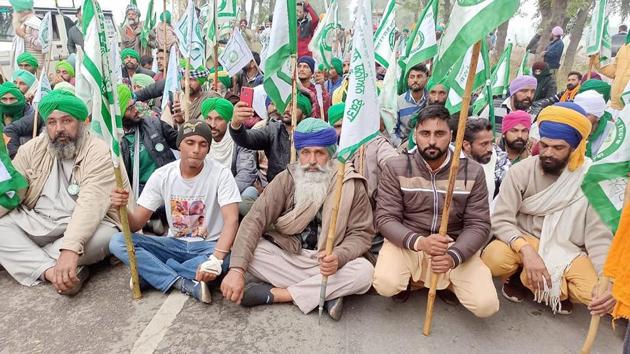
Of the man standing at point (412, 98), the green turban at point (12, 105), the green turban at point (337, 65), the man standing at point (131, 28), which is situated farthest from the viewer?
the man standing at point (131, 28)

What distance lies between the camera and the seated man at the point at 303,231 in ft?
10.0

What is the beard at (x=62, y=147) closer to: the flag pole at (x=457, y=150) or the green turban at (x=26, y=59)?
the flag pole at (x=457, y=150)

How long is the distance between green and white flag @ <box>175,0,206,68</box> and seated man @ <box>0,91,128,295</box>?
7.90 feet

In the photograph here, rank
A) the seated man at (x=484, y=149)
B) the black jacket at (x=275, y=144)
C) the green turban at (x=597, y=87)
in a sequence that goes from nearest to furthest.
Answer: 1. the seated man at (x=484, y=149)
2. the black jacket at (x=275, y=144)
3. the green turban at (x=597, y=87)

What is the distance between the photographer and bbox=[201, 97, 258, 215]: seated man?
436cm

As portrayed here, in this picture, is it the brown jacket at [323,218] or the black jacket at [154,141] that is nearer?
the brown jacket at [323,218]

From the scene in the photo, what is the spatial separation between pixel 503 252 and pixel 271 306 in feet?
5.76

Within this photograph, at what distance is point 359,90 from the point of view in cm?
268

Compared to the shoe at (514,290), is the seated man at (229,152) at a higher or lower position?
higher

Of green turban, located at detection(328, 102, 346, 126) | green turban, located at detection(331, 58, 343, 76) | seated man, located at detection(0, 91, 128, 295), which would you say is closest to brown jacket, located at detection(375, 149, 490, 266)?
green turban, located at detection(328, 102, 346, 126)

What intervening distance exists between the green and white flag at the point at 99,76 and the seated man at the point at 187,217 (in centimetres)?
56

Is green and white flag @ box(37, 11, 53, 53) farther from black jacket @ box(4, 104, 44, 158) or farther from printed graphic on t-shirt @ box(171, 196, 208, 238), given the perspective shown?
printed graphic on t-shirt @ box(171, 196, 208, 238)

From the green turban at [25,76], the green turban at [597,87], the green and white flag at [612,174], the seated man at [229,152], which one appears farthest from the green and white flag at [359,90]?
the green turban at [25,76]

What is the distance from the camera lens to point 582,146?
10.5ft
